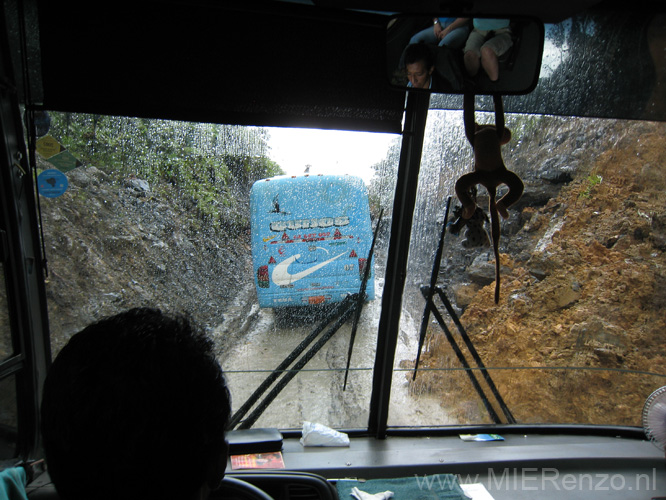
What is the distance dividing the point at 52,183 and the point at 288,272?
1284mm

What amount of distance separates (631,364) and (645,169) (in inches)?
47.7

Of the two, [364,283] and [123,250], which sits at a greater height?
[123,250]

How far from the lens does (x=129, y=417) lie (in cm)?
68

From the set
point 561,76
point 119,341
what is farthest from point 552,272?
point 119,341

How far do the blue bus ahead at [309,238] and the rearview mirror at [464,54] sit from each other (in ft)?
2.59

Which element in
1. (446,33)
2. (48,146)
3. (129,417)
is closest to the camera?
(129,417)

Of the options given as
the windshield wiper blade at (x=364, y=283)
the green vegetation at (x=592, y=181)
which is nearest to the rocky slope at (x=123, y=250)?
the windshield wiper blade at (x=364, y=283)

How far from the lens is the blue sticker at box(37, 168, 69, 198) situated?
234cm

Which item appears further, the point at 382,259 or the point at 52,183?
the point at 382,259

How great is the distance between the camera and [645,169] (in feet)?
9.33

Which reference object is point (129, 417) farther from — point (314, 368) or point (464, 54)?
point (314, 368)

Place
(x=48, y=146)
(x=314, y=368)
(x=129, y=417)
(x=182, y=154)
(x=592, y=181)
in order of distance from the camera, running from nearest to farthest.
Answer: (x=129, y=417) → (x=48, y=146) → (x=182, y=154) → (x=592, y=181) → (x=314, y=368)

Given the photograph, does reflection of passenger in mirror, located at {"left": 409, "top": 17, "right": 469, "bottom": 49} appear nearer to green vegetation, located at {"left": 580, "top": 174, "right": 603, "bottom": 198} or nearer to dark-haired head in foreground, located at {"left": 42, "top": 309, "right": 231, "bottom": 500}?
green vegetation, located at {"left": 580, "top": 174, "right": 603, "bottom": 198}

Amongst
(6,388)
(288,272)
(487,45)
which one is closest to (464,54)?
(487,45)
